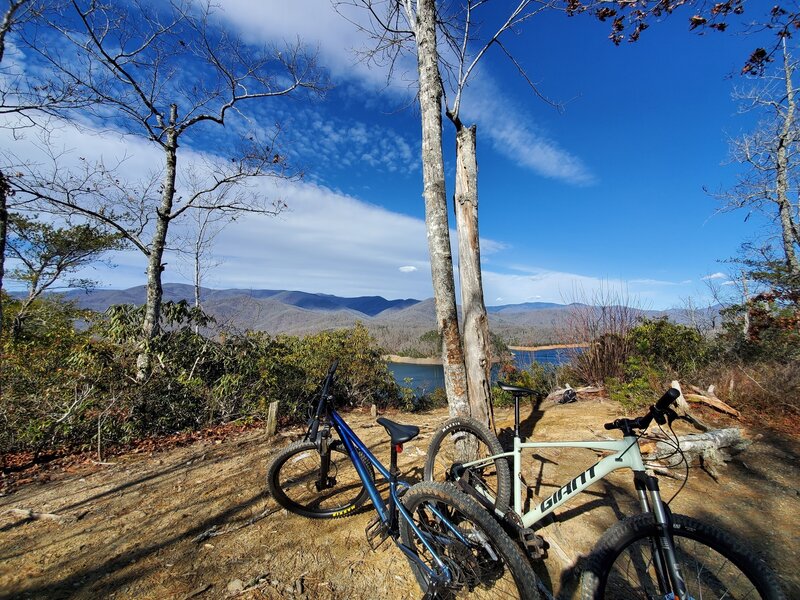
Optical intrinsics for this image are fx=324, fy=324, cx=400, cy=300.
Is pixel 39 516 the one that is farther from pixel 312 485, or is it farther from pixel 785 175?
pixel 785 175

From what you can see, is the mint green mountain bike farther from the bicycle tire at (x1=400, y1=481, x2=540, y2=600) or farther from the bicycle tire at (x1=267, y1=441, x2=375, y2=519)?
the bicycle tire at (x1=267, y1=441, x2=375, y2=519)

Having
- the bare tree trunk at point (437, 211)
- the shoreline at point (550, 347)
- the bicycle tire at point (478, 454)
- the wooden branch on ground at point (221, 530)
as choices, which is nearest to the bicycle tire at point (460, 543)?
the bicycle tire at point (478, 454)

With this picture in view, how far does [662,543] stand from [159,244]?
8.97 m

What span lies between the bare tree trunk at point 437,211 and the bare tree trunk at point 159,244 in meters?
6.09

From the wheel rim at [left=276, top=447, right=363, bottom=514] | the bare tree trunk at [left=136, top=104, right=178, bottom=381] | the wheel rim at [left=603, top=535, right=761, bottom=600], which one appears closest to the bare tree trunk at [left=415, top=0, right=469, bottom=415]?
the wheel rim at [left=276, top=447, right=363, bottom=514]

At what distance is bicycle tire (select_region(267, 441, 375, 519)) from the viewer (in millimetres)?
2762

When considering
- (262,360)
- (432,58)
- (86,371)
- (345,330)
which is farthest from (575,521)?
(345,330)

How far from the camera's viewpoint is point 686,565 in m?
1.77

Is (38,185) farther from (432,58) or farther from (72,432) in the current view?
(432,58)

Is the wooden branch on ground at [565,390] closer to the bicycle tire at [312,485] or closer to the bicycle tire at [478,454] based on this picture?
the bicycle tire at [478,454]

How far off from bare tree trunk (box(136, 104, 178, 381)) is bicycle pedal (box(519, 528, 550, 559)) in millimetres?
7099

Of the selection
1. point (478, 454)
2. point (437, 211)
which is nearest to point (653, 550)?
point (478, 454)

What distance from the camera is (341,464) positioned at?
144 inches

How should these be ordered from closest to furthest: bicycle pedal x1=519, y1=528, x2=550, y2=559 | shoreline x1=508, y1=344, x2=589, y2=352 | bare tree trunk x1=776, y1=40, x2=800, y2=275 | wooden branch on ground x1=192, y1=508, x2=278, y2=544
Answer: bicycle pedal x1=519, y1=528, x2=550, y2=559
wooden branch on ground x1=192, y1=508, x2=278, y2=544
shoreline x1=508, y1=344, x2=589, y2=352
bare tree trunk x1=776, y1=40, x2=800, y2=275
